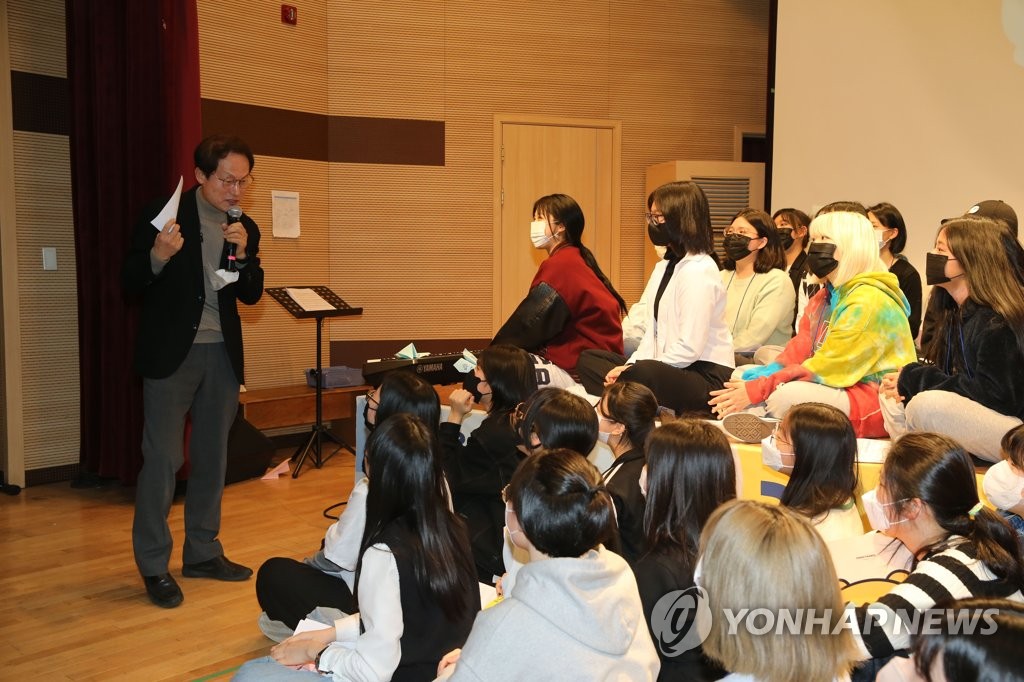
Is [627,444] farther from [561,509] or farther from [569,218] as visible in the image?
[569,218]

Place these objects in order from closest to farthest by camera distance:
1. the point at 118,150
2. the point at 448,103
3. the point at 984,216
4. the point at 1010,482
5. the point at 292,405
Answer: the point at 1010,482 → the point at 984,216 → the point at 118,150 → the point at 292,405 → the point at 448,103

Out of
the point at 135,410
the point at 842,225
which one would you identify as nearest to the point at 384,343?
the point at 135,410

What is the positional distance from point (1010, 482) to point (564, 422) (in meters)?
1.24

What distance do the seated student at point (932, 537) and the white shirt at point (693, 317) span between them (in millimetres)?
1627

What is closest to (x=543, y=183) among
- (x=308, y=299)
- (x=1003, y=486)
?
(x=308, y=299)

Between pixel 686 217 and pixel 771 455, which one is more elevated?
pixel 686 217

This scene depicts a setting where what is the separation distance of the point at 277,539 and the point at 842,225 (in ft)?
9.30

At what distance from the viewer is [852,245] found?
363 cm

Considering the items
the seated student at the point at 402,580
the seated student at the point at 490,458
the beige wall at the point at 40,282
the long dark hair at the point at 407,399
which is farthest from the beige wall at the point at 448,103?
the seated student at the point at 402,580

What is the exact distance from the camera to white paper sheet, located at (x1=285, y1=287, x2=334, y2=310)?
218 inches

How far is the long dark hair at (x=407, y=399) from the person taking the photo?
310 cm

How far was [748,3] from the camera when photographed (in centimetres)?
766

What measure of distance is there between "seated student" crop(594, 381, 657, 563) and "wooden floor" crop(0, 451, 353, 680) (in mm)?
1367

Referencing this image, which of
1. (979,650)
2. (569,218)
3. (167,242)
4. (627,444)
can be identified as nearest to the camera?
(979,650)
